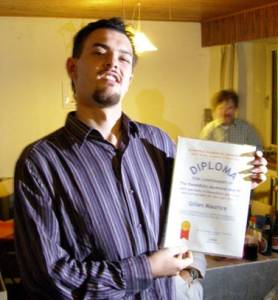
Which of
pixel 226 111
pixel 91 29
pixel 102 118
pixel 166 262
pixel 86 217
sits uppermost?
pixel 91 29

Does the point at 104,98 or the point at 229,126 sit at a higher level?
the point at 104,98

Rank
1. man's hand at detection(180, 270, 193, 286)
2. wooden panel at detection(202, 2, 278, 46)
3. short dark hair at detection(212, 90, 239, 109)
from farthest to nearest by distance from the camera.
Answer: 1. short dark hair at detection(212, 90, 239, 109)
2. wooden panel at detection(202, 2, 278, 46)
3. man's hand at detection(180, 270, 193, 286)

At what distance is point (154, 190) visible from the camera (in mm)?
1095

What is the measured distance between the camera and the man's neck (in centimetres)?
106

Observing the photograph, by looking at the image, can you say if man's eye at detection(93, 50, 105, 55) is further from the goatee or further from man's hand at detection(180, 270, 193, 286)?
man's hand at detection(180, 270, 193, 286)

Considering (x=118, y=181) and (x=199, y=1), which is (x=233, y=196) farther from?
(x=199, y=1)

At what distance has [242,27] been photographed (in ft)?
12.6

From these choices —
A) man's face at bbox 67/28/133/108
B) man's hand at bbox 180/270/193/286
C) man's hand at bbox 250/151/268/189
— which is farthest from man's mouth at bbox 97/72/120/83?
man's hand at bbox 180/270/193/286

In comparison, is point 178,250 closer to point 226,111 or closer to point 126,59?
point 126,59

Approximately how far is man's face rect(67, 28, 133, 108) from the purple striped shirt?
8cm

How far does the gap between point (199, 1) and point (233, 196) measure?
2532 mm

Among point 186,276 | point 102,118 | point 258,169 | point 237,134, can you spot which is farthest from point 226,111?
point 102,118

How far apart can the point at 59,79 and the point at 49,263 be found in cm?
349

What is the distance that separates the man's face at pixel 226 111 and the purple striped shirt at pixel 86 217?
8.86 ft
